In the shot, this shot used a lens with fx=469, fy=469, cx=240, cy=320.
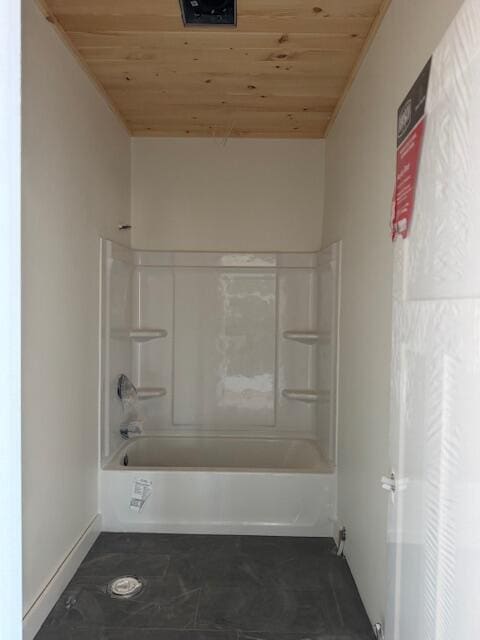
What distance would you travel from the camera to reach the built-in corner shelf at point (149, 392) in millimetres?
3365

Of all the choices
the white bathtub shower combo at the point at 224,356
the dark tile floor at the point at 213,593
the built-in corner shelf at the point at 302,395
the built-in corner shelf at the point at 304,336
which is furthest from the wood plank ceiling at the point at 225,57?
the dark tile floor at the point at 213,593

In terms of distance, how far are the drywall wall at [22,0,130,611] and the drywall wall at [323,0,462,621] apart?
134cm

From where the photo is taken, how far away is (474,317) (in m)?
0.80

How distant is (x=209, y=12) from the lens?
1.87m

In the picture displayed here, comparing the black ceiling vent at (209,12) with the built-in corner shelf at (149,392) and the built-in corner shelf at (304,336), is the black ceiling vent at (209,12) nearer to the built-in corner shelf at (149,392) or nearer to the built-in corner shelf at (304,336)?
the built-in corner shelf at (304,336)

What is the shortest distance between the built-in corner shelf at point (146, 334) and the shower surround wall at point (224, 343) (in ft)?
0.06

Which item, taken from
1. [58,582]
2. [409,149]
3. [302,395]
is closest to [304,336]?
[302,395]

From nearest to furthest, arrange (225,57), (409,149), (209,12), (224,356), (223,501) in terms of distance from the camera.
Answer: (409,149), (209,12), (225,57), (223,501), (224,356)

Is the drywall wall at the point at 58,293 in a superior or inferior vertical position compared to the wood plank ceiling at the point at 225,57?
inferior

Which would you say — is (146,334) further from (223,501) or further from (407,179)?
(407,179)

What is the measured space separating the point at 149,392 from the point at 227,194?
1.55m

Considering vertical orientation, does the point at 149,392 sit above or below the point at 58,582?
above

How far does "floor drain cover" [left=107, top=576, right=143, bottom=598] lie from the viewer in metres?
2.10

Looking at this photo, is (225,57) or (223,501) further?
(223,501)
